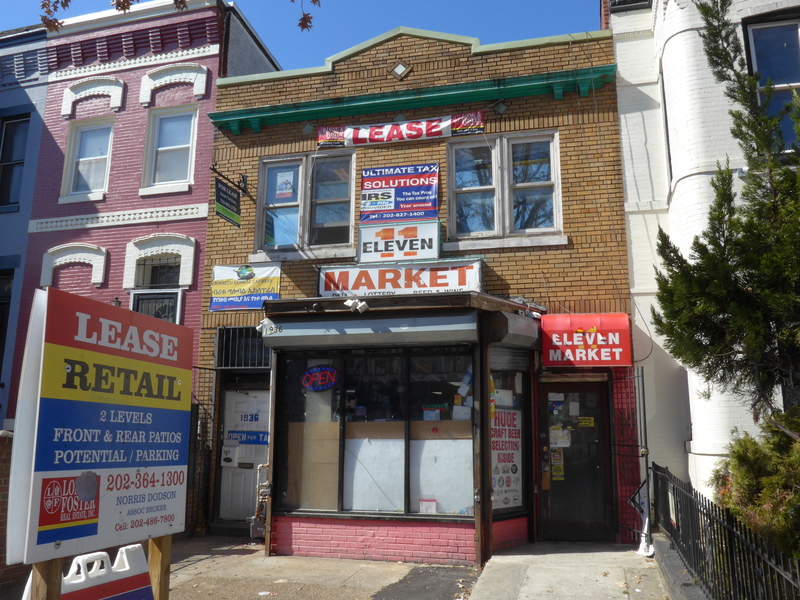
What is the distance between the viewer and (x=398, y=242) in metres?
10.6

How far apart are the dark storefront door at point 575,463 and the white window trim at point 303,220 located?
3.93 m

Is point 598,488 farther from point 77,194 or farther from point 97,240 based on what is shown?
point 77,194

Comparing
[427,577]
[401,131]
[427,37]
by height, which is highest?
[427,37]

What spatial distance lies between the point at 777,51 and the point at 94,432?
911cm

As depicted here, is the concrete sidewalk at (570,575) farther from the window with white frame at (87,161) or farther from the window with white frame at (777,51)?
the window with white frame at (87,161)

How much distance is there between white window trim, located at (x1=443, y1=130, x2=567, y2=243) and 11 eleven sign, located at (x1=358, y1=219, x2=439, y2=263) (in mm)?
304

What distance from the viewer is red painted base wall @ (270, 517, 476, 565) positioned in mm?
8680

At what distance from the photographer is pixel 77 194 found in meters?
12.9

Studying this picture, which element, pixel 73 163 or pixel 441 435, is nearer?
pixel 441 435

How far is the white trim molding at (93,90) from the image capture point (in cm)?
1300

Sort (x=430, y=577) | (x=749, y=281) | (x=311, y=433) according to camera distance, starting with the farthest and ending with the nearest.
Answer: (x=311, y=433) < (x=430, y=577) < (x=749, y=281)

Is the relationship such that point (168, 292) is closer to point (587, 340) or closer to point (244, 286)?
point (244, 286)

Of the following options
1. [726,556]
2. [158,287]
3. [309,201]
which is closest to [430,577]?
[726,556]

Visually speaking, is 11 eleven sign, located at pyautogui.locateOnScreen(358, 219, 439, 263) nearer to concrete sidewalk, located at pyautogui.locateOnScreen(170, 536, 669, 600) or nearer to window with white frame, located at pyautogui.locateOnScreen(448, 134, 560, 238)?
window with white frame, located at pyautogui.locateOnScreen(448, 134, 560, 238)
